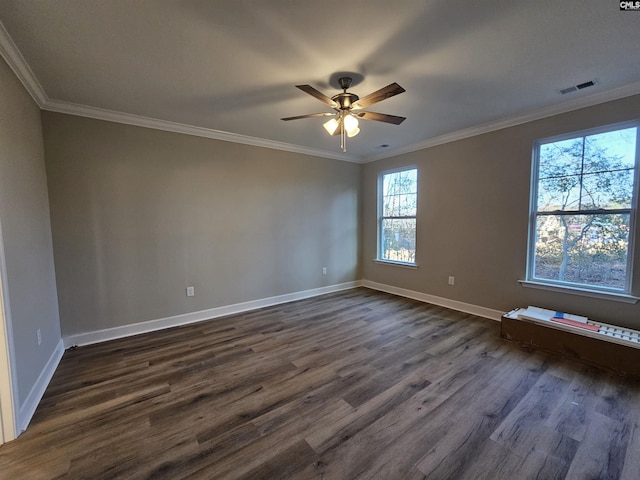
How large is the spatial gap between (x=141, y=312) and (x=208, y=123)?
2.43 metres

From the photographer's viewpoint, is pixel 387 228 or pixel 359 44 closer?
pixel 359 44

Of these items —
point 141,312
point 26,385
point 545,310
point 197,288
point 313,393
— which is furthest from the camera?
point 197,288

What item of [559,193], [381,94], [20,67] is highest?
[20,67]

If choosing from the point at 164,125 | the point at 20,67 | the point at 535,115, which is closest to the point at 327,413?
the point at 20,67

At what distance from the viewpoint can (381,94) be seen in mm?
2070

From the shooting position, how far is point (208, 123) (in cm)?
330

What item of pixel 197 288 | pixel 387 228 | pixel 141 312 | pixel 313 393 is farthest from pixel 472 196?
pixel 141 312

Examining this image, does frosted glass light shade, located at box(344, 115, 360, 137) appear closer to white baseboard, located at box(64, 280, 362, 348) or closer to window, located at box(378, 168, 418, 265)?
window, located at box(378, 168, 418, 265)

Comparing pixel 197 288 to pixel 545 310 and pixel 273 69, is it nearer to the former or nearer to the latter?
pixel 273 69

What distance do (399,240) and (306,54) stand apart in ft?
11.4

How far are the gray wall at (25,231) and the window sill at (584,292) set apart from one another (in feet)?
15.4

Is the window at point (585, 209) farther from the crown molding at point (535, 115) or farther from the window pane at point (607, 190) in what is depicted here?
the crown molding at point (535, 115)

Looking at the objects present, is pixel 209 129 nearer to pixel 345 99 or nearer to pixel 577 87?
pixel 345 99

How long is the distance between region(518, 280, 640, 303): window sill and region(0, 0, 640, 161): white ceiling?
6.32 ft
